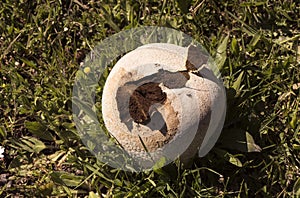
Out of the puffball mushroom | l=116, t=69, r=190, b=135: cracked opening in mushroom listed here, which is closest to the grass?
the puffball mushroom

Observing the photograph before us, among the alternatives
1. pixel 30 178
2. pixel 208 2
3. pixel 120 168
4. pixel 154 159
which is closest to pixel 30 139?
pixel 30 178

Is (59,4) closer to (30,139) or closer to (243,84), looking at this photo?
(30,139)

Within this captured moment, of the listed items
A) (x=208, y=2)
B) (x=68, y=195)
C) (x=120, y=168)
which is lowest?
(x=68, y=195)

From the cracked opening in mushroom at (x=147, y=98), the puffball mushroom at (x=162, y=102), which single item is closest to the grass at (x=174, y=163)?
the puffball mushroom at (x=162, y=102)

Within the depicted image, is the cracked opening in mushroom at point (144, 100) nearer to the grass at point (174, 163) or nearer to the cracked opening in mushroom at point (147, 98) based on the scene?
the cracked opening in mushroom at point (147, 98)

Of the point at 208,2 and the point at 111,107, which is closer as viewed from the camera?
the point at 111,107

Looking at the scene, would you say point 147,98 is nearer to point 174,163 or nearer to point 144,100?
point 144,100
